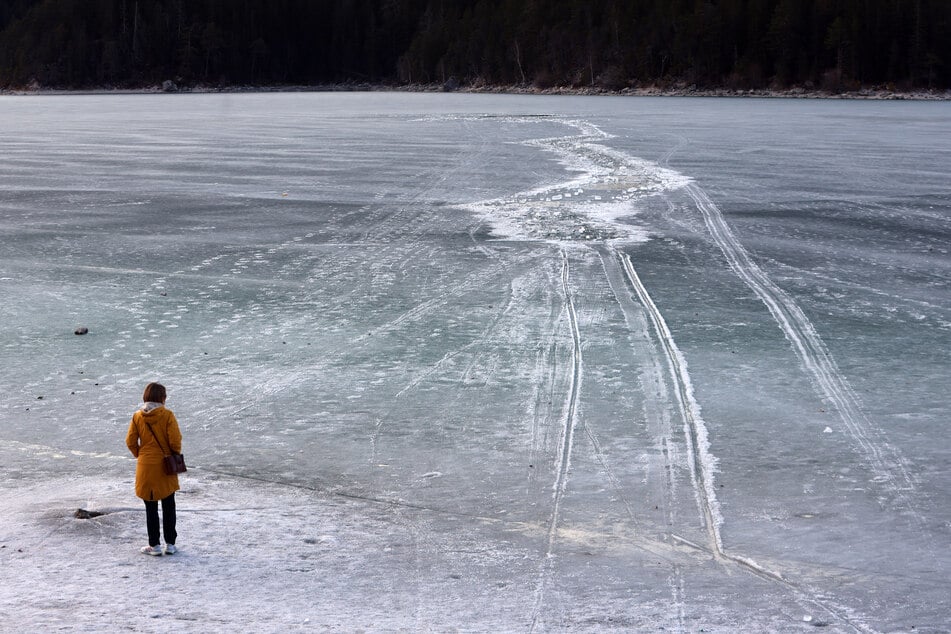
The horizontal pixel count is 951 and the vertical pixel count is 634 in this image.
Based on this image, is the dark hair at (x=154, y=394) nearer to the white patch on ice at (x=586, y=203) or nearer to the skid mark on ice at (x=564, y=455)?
the skid mark on ice at (x=564, y=455)

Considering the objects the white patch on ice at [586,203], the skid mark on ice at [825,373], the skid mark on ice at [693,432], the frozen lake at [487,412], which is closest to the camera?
the frozen lake at [487,412]

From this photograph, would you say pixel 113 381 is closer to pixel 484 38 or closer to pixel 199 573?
pixel 199 573

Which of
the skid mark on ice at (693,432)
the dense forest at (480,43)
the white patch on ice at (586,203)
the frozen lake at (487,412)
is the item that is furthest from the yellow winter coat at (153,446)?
the dense forest at (480,43)

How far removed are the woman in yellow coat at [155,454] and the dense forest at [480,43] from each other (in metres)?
99.1

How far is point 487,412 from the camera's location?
8.00m

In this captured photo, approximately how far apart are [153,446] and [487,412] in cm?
295

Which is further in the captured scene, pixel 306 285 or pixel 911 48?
pixel 911 48

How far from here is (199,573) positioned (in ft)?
17.8

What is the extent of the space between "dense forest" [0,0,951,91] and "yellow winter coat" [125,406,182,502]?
325 ft

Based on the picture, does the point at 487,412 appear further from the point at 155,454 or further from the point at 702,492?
the point at 155,454

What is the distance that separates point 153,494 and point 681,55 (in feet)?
368

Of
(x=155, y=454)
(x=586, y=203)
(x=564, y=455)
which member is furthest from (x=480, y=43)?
(x=155, y=454)

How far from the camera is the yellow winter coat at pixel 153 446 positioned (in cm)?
550

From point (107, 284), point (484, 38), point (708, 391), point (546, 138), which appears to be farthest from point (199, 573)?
point (484, 38)
